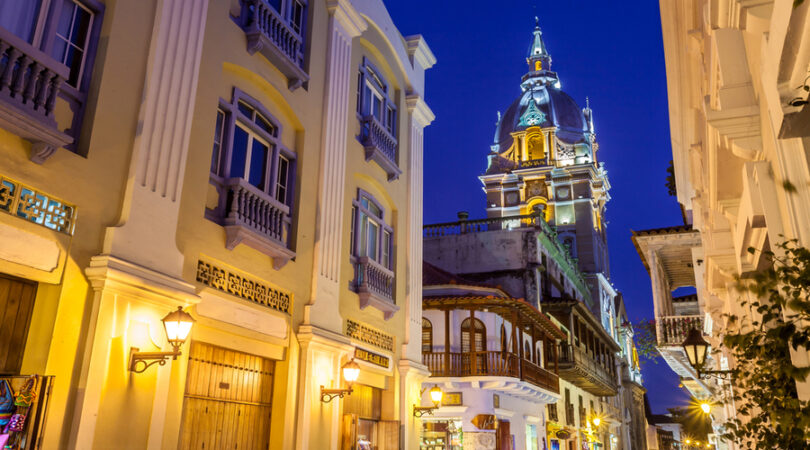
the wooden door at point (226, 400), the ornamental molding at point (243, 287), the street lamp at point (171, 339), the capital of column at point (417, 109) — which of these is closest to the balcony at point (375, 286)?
the ornamental molding at point (243, 287)

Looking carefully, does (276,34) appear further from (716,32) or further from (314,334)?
(716,32)

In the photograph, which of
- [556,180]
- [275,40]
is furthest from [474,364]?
[556,180]

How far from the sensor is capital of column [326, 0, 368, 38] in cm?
1305

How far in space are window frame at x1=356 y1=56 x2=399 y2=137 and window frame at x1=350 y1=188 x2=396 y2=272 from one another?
6.14ft

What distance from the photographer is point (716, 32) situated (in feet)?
17.6

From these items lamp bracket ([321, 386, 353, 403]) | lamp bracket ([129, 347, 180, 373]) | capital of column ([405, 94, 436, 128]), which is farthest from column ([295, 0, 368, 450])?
lamp bracket ([129, 347, 180, 373])

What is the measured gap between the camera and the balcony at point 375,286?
43.7 ft

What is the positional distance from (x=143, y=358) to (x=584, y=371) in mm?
29581

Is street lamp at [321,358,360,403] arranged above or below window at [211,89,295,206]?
below

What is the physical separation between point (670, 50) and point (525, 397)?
19.4m

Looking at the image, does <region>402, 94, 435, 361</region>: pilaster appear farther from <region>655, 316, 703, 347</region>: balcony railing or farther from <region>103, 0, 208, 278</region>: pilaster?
<region>103, 0, 208, 278</region>: pilaster

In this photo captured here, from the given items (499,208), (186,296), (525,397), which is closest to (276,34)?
(186,296)

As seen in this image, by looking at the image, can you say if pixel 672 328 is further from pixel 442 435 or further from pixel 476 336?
pixel 442 435

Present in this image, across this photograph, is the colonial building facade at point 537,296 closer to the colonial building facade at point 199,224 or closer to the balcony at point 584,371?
the balcony at point 584,371
